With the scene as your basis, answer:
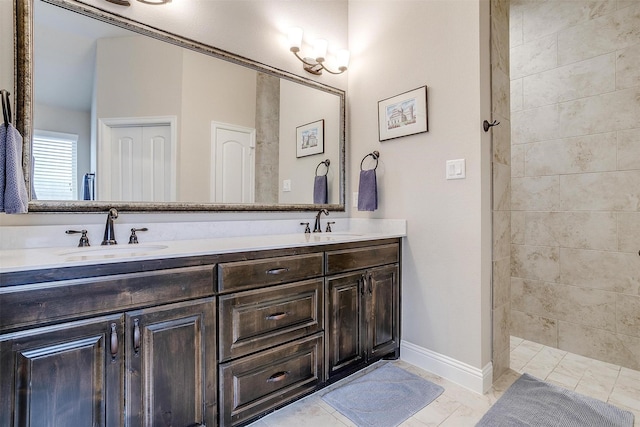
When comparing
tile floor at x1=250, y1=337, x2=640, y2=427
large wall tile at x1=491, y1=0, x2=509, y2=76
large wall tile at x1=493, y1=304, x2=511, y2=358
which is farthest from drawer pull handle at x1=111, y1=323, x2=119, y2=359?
large wall tile at x1=491, y1=0, x2=509, y2=76

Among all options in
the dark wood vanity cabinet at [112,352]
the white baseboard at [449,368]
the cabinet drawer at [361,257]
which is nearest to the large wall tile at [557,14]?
the cabinet drawer at [361,257]

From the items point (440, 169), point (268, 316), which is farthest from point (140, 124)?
point (440, 169)

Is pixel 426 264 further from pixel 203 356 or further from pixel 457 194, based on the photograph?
pixel 203 356

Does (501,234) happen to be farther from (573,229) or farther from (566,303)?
(566,303)

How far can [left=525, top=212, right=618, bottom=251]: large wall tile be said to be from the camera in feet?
7.13

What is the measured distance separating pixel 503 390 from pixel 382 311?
2.56 ft

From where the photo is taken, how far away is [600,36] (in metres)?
2.21

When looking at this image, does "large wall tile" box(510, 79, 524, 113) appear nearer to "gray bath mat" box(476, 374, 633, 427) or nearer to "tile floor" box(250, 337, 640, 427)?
"tile floor" box(250, 337, 640, 427)

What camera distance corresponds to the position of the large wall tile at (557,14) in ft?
7.29

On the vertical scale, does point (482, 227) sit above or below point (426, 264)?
above

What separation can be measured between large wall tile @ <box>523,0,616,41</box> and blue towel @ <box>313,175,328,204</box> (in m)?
2.04

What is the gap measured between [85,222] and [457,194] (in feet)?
6.46

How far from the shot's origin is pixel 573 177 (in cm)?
233

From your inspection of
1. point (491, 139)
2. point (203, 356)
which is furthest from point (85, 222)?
point (491, 139)
